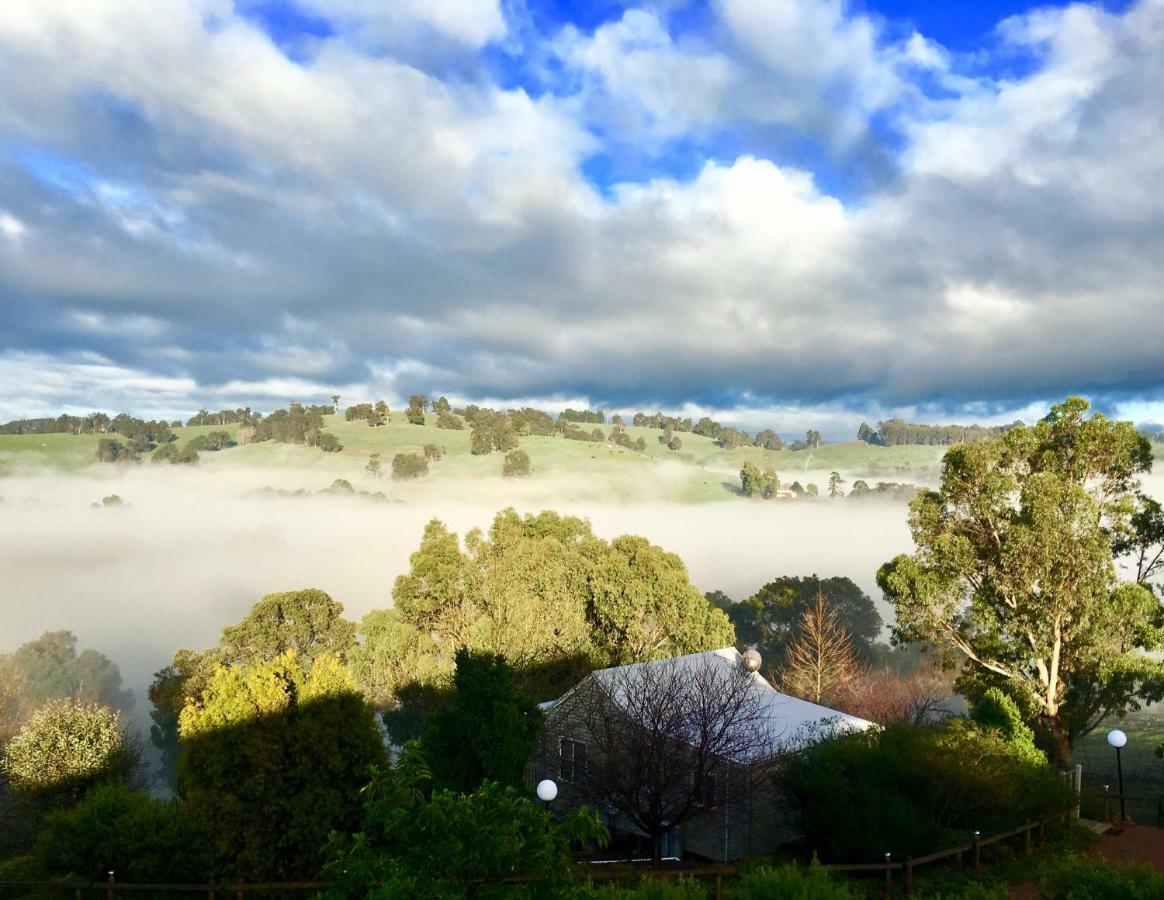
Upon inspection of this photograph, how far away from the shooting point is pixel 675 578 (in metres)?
36.8

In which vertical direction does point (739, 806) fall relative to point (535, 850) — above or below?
below

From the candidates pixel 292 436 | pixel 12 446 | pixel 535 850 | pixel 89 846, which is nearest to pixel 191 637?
pixel 292 436

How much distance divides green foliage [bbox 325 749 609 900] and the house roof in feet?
40.1

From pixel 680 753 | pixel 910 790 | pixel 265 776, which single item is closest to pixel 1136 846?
pixel 910 790

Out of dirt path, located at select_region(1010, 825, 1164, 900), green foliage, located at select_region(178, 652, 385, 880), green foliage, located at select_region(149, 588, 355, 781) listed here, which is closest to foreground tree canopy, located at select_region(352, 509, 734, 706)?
green foliage, located at select_region(149, 588, 355, 781)

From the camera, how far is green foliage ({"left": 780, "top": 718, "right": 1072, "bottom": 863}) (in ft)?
50.3

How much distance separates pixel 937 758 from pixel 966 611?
349 inches

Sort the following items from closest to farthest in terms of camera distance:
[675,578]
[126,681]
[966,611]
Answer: [966,611], [675,578], [126,681]

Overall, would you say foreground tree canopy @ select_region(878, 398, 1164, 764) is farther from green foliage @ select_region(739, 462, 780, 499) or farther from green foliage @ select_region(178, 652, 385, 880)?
green foliage @ select_region(739, 462, 780, 499)

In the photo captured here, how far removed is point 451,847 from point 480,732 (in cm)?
1106

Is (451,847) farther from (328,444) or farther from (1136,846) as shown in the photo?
(328,444)

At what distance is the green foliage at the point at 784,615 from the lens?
58750 mm

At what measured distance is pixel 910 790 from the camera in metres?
16.4

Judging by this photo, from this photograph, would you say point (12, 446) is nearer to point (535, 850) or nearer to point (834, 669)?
point (834, 669)
